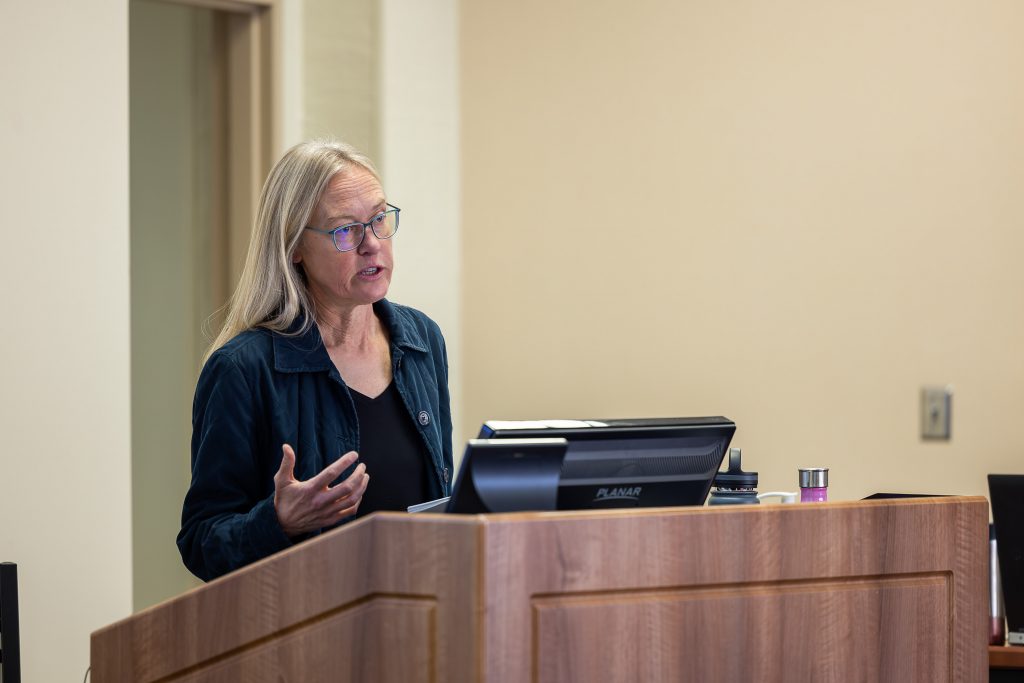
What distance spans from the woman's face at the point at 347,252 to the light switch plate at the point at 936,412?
177 centimetres

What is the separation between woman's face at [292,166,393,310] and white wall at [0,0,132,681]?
1298 millimetres

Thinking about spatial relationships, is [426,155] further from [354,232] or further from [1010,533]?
[1010,533]

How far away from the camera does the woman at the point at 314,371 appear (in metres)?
1.94

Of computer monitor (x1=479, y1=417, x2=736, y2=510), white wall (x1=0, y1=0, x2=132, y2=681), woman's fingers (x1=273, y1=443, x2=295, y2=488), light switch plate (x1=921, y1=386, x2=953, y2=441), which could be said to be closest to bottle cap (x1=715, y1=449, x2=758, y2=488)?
computer monitor (x1=479, y1=417, x2=736, y2=510)

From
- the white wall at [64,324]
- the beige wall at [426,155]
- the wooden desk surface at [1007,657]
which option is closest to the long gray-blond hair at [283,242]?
the white wall at [64,324]

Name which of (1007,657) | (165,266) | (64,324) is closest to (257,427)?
(64,324)

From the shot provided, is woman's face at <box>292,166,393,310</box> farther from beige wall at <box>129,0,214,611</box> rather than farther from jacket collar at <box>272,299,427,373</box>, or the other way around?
beige wall at <box>129,0,214,611</box>

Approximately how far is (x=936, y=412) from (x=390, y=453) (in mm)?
1752

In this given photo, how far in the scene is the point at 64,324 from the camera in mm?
3133

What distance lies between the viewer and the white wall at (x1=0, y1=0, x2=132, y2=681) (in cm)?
306

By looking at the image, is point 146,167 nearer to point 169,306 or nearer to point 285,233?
point 169,306

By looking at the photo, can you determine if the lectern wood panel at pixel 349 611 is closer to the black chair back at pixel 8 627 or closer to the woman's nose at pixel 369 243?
the woman's nose at pixel 369 243

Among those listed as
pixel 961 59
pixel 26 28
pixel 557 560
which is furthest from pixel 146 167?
pixel 557 560

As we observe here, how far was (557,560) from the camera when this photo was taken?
1299mm
